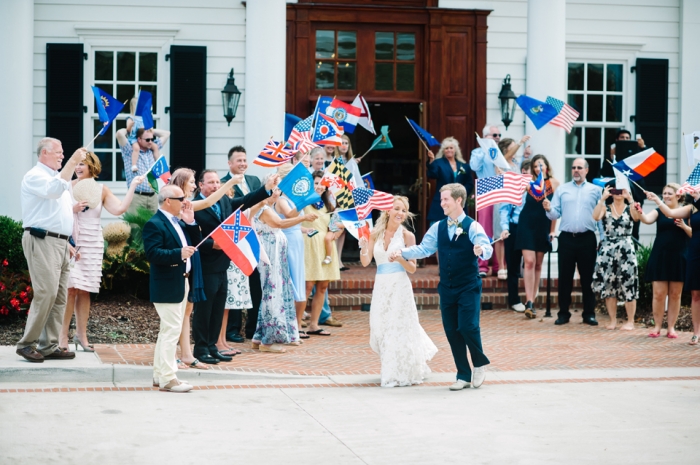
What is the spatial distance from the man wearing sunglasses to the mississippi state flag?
3.94 metres

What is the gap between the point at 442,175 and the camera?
1390 centimetres

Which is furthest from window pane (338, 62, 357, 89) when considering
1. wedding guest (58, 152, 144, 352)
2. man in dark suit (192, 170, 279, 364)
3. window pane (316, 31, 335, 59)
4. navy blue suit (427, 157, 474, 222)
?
wedding guest (58, 152, 144, 352)

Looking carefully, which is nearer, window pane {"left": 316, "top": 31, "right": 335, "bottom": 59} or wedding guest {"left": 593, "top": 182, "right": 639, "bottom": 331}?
wedding guest {"left": 593, "top": 182, "right": 639, "bottom": 331}

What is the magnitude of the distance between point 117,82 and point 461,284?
8.31 meters

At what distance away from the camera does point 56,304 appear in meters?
9.05

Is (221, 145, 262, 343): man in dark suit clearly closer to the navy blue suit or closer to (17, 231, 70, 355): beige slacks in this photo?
(17, 231, 70, 355): beige slacks

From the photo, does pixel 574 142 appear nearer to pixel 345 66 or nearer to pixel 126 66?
pixel 345 66

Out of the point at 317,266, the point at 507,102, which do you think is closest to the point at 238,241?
the point at 317,266

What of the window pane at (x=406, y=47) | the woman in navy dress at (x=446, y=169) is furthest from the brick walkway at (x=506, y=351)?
the window pane at (x=406, y=47)

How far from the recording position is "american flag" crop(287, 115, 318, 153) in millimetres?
10797

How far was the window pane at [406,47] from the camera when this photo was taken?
15648 mm

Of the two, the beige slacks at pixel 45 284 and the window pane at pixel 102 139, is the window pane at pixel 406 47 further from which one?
the beige slacks at pixel 45 284

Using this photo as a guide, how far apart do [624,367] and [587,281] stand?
2.76 meters

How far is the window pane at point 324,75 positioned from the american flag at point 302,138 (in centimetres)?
398
